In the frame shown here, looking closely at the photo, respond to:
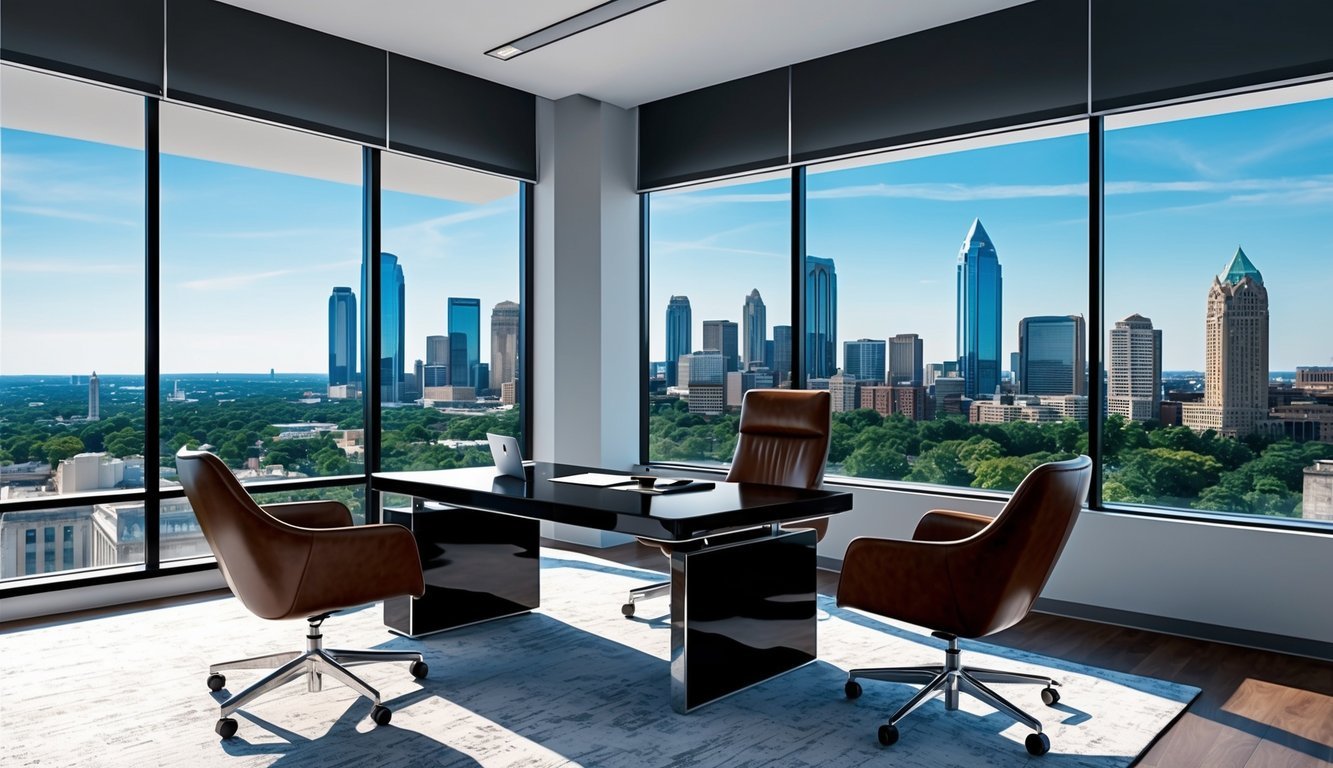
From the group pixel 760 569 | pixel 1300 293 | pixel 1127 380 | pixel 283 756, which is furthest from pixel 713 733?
pixel 1300 293

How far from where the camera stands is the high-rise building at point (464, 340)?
20.2 ft

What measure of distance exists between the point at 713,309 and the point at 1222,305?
305 cm

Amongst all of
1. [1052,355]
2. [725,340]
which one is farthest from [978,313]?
[725,340]

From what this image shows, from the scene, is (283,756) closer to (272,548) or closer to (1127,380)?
(272,548)

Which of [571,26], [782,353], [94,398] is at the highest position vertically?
[571,26]

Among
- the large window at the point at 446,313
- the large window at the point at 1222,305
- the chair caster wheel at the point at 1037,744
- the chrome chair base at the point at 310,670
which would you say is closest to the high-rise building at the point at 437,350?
the large window at the point at 446,313

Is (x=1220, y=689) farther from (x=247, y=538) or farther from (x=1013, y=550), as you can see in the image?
(x=247, y=538)

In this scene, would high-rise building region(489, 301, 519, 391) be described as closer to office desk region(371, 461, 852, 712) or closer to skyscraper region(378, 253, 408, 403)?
skyscraper region(378, 253, 408, 403)

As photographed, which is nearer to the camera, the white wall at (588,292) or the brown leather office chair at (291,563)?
the brown leather office chair at (291,563)

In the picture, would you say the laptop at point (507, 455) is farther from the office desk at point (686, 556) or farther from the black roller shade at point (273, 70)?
the black roller shade at point (273, 70)

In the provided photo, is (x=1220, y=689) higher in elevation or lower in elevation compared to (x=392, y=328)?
lower

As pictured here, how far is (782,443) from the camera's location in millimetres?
4508

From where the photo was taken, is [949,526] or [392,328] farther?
[392,328]

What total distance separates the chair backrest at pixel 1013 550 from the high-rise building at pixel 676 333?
3779mm
